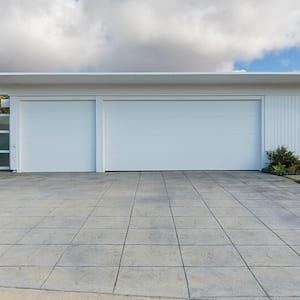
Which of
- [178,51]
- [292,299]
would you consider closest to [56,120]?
[178,51]

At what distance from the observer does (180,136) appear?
35.8ft

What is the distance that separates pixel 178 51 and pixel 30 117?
24.1 ft

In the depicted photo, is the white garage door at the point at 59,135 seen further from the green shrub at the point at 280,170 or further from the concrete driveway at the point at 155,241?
the green shrub at the point at 280,170

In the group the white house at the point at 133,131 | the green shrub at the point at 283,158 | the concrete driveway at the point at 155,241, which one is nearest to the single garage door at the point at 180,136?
the white house at the point at 133,131

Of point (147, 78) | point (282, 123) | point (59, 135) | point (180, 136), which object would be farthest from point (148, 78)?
point (282, 123)

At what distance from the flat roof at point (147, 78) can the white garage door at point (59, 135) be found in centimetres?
97

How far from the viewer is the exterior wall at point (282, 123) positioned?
10.6m

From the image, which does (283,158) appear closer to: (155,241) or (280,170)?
(280,170)

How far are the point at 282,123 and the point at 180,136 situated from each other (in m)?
3.84

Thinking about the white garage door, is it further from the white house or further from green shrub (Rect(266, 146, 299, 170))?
green shrub (Rect(266, 146, 299, 170))

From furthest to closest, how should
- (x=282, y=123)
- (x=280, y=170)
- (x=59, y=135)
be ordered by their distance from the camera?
(x=59, y=135), (x=282, y=123), (x=280, y=170)

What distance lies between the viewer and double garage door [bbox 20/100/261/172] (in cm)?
1087

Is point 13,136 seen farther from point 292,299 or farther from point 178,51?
point 292,299

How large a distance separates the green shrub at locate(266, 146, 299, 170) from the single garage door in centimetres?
62
